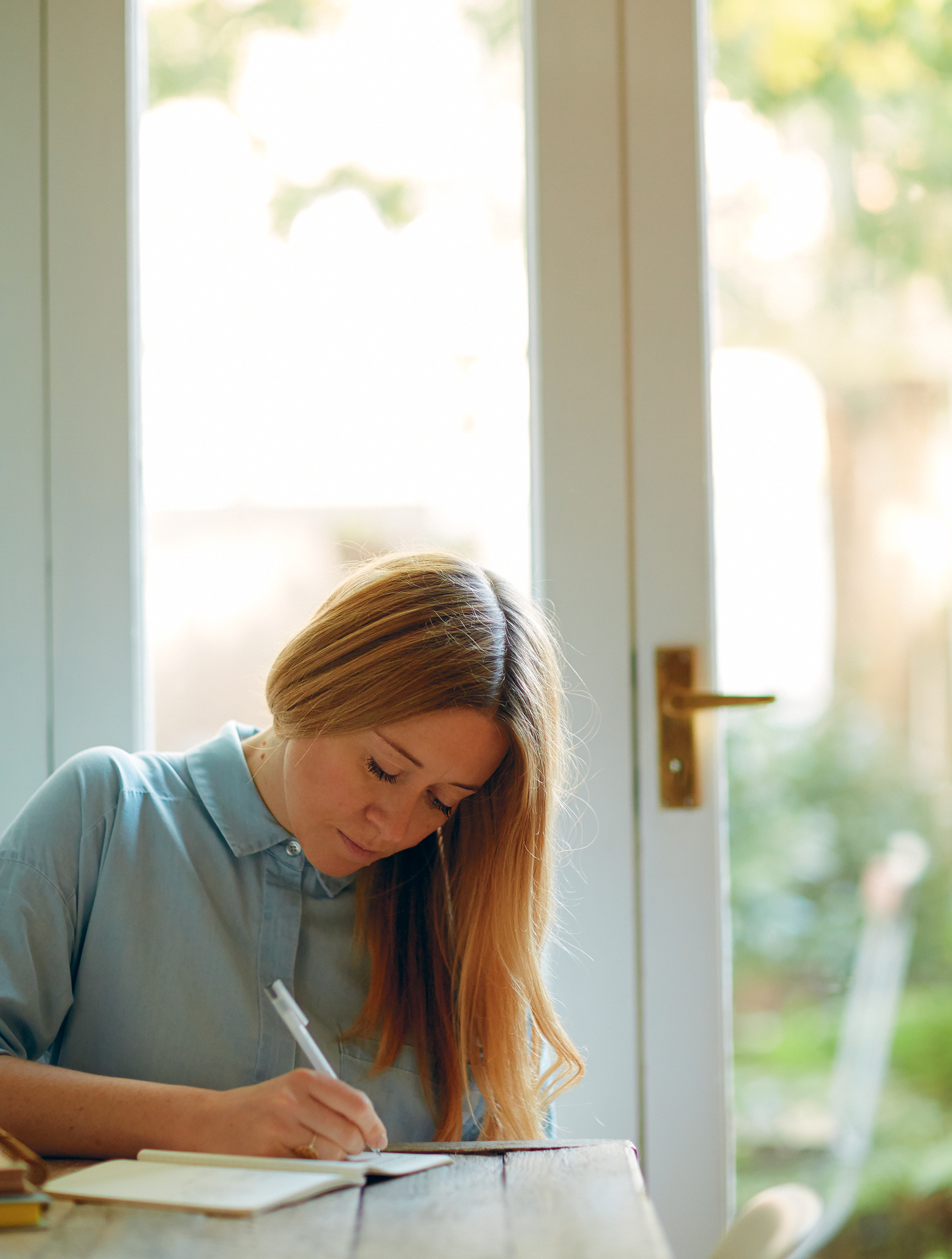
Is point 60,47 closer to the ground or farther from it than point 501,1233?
farther from it

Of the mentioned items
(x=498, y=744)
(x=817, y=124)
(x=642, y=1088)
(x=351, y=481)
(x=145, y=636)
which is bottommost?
(x=642, y=1088)

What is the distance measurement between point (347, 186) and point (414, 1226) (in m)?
1.18

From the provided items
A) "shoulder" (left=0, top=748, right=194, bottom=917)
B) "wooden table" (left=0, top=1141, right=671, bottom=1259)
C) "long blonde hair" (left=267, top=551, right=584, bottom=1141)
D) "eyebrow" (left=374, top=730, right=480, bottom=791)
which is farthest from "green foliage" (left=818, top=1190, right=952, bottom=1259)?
"shoulder" (left=0, top=748, right=194, bottom=917)

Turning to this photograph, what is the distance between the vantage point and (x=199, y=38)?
55.9 inches

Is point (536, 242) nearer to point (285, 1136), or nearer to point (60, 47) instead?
point (60, 47)

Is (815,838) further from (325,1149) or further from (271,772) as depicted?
(325,1149)

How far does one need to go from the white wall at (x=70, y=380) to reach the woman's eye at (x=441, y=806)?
451mm

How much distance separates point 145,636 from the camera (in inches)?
55.7

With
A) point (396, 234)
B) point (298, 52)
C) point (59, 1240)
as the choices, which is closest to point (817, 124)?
point (396, 234)

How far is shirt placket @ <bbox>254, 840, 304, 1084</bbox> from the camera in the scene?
108 cm

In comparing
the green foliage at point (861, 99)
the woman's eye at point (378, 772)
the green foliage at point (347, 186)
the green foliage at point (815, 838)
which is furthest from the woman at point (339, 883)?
the green foliage at point (861, 99)

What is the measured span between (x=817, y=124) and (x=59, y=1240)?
1431 mm

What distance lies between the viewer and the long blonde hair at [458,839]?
108 centimetres

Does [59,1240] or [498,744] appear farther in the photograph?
[498,744]
